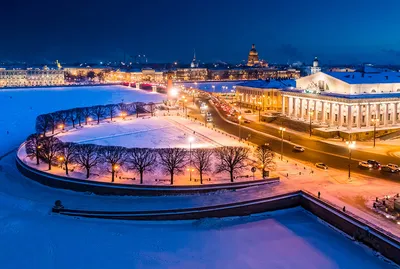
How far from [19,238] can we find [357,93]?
34.7 meters

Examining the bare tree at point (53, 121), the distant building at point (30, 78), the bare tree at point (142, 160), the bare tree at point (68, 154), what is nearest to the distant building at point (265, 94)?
the bare tree at point (53, 121)

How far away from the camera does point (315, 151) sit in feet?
107

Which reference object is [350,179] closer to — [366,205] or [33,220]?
[366,205]

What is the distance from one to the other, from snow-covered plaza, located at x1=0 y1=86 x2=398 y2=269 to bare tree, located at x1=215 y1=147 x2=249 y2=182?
2.18 m

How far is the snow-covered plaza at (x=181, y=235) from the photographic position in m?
17.1

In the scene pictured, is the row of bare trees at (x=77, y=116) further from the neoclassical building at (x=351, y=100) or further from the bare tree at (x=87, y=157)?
the neoclassical building at (x=351, y=100)

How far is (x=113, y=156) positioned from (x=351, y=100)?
2460 cm

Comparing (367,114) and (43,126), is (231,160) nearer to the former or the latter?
(367,114)

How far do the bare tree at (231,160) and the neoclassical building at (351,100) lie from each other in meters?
15.6

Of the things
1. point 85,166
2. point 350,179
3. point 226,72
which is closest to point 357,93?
point 350,179

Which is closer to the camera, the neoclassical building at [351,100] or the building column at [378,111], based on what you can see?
the neoclassical building at [351,100]

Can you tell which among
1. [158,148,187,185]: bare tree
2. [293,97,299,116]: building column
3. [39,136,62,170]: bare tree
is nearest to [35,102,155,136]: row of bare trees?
[39,136,62,170]: bare tree

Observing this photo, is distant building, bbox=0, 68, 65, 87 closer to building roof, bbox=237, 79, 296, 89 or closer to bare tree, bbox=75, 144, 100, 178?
building roof, bbox=237, 79, 296, 89

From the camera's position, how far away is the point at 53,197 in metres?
24.6
